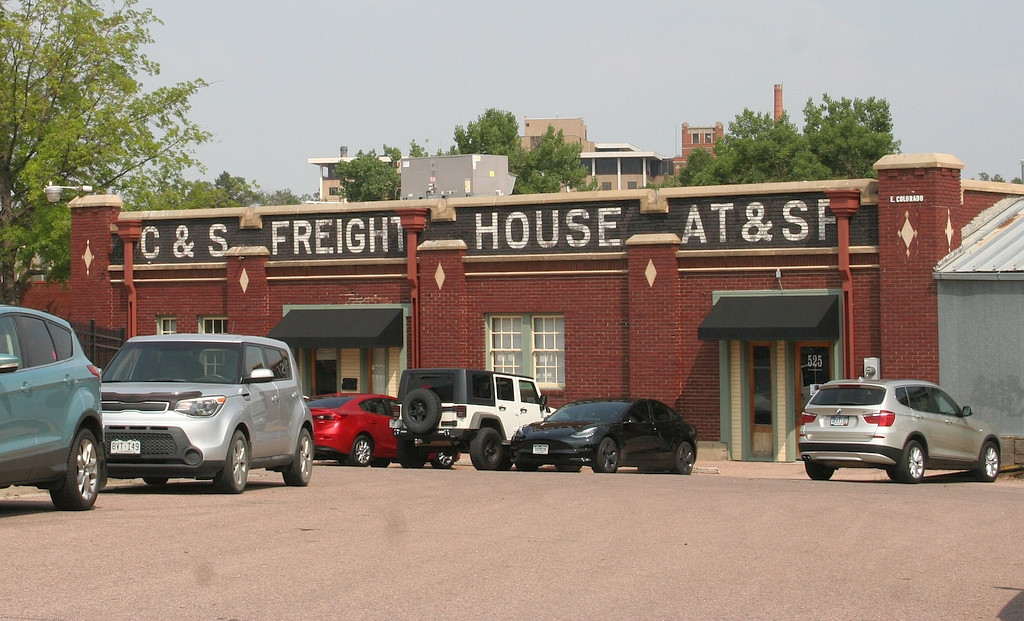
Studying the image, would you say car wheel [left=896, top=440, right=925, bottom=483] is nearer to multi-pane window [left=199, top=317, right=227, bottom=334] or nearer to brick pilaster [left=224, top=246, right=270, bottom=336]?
brick pilaster [left=224, top=246, right=270, bottom=336]

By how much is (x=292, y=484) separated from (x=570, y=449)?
6498mm

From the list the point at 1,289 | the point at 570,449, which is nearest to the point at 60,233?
the point at 1,289

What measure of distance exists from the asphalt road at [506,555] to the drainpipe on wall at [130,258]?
18.4 m

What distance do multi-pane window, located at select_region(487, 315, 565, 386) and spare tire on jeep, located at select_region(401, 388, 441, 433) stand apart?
6552mm

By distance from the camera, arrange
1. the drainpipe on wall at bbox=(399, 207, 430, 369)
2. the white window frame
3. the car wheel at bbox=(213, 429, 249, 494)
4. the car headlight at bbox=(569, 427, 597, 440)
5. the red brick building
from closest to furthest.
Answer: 1. the car wheel at bbox=(213, 429, 249, 494)
2. the car headlight at bbox=(569, 427, 597, 440)
3. the red brick building
4. the drainpipe on wall at bbox=(399, 207, 430, 369)
5. the white window frame

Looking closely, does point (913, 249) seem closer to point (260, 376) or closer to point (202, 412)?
point (260, 376)

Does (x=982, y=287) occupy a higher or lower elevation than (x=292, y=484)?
higher

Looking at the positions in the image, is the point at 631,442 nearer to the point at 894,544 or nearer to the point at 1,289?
the point at 894,544

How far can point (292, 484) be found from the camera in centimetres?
1714

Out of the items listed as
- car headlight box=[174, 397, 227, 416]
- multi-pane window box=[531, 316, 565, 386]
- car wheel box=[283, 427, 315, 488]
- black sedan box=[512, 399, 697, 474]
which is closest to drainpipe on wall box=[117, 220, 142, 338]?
multi-pane window box=[531, 316, 565, 386]

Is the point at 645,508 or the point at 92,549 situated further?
the point at 645,508

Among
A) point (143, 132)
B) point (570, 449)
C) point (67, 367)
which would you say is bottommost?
point (570, 449)

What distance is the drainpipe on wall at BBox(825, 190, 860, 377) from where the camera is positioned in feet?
87.9

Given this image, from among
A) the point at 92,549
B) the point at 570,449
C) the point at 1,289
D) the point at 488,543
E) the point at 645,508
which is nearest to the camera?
the point at 92,549
